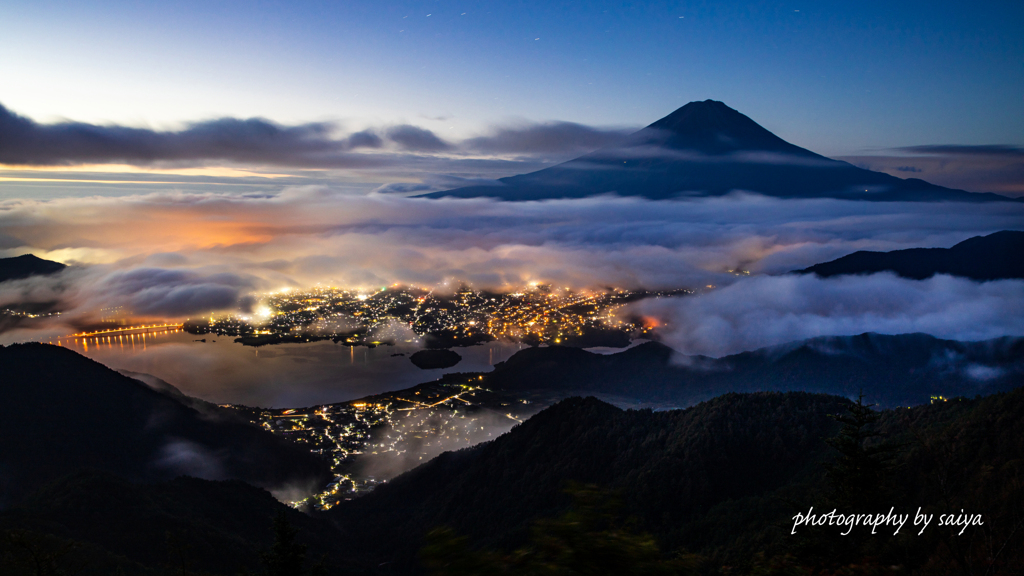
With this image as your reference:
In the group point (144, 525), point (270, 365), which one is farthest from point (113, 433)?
point (270, 365)

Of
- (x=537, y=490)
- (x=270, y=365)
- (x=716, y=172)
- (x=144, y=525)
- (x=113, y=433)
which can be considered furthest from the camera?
(x=716, y=172)

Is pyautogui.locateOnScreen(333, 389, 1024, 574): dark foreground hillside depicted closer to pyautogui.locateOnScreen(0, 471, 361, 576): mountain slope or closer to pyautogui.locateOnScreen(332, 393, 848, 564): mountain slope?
pyautogui.locateOnScreen(332, 393, 848, 564): mountain slope

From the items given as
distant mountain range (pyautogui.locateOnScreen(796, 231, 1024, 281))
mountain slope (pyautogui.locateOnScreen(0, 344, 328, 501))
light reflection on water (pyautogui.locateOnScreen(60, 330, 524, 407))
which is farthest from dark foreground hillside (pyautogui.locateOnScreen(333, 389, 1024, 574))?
distant mountain range (pyautogui.locateOnScreen(796, 231, 1024, 281))

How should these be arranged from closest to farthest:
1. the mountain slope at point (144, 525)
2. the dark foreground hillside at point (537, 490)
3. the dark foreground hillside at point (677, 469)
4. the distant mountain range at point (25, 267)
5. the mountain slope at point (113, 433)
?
1. the dark foreground hillside at point (537, 490)
2. the dark foreground hillside at point (677, 469)
3. the mountain slope at point (144, 525)
4. the mountain slope at point (113, 433)
5. the distant mountain range at point (25, 267)

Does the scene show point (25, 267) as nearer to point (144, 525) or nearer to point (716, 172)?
point (144, 525)

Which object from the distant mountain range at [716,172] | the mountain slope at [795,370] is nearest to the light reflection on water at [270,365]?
the mountain slope at [795,370]

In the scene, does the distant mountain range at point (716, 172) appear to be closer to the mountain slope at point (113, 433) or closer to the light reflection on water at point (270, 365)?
the light reflection on water at point (270, 365)
